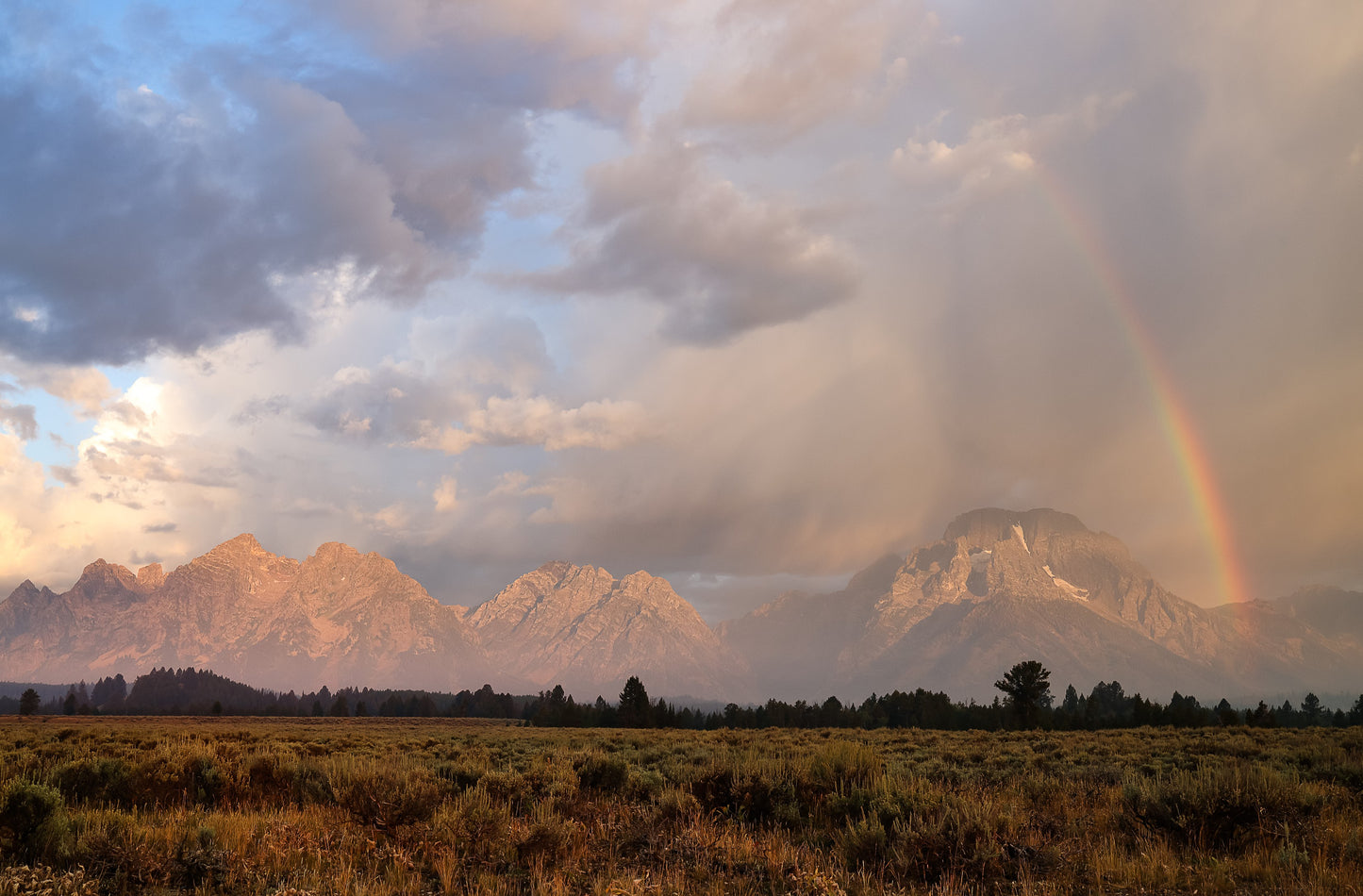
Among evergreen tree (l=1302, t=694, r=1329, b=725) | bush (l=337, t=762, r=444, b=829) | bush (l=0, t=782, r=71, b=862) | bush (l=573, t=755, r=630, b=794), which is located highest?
bush (l=0, t=782, r=71, b=862)

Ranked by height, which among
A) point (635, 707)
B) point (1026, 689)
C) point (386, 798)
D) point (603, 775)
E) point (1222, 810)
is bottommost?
point (635, 707)

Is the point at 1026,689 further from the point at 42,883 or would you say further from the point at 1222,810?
the point at 42,883

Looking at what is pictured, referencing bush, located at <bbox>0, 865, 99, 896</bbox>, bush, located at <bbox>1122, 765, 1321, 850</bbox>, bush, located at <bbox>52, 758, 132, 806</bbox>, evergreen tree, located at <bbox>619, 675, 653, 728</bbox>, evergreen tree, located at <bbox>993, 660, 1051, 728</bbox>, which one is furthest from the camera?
evergreen tree, located at <bbox>619, 675, 653, 728</bbox>

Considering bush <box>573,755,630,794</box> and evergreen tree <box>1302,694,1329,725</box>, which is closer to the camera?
bush <box>573,755,630,794</box>

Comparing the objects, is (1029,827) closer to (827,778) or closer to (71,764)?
(827,778)

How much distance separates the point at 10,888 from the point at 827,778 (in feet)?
39.2

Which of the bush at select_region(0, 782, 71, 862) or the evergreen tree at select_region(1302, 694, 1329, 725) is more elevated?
the bush at select_region(0, 782, 71, 862)

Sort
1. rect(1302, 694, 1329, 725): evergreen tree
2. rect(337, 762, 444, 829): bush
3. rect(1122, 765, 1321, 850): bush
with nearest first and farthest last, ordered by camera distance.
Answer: rect(1122, 765, 1321, 850): bush → rect(337, 762, 444, 829): bush → rect(1302, 694, 1329, 725): evergreen tree

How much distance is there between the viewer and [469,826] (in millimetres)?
11125

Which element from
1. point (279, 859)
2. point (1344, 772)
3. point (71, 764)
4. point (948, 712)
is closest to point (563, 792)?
point (279, 859)

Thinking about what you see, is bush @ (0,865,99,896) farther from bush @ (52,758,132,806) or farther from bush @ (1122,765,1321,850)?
bush @ (1122,765,1321,850)

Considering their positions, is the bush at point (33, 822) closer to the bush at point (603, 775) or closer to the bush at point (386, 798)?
the bush at point (386, 798)

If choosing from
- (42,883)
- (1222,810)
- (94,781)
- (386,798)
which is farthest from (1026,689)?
(42,883)

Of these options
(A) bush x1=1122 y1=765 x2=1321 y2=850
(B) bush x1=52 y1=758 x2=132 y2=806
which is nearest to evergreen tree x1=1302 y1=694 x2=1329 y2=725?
(A) bush x1=1122 y1=765 x2=1321 y2=850
